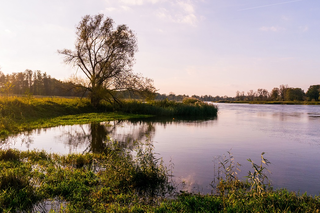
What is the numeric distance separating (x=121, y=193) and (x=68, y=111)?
73.1 feet

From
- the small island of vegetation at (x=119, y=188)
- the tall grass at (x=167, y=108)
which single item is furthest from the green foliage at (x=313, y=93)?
the small island of vegetation at (x=119, y=188)

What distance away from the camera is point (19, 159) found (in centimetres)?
730

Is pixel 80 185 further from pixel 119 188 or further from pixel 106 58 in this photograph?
pixel 106 58

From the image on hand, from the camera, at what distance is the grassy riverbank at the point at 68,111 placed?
51.9ft

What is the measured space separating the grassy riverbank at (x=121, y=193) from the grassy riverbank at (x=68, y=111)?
26.2 ft

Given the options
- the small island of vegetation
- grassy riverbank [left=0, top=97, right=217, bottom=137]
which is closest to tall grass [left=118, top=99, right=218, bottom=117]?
grassy riverbank [left=0, top=97, right=217, bottom=137]

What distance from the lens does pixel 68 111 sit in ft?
82.2

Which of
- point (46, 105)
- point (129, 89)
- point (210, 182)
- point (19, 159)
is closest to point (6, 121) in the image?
point (19, 159)

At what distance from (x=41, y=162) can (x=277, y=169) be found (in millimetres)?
7824

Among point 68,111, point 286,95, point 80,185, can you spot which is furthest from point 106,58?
point 286,95

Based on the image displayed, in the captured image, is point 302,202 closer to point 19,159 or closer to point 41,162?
point 41,162

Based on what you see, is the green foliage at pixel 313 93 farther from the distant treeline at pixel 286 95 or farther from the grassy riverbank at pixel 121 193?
the grassy riverbank at pixel 121 193

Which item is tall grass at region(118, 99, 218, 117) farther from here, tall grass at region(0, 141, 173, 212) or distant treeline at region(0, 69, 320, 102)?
tall grass at region(0, 141, 173, 212)

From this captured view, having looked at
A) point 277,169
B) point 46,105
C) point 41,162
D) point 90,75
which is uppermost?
point 90,75
